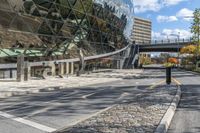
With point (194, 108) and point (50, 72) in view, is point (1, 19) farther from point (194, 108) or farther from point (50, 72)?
point (194, 108)

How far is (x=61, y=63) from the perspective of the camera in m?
50.2

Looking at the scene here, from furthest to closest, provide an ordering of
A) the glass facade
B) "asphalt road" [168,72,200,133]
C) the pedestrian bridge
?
the pedestrian bridge
the glass facade
"asphalt road" [168,72,200,133]

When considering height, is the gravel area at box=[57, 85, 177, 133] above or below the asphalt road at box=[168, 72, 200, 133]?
above

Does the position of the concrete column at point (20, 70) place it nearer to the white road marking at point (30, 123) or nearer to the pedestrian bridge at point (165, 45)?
the white road marking at point (30, 123)

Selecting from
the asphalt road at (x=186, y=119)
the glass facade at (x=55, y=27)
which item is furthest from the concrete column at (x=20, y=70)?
the asphalt road at (x=186, y=119)

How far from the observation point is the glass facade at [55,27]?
39.7 meters

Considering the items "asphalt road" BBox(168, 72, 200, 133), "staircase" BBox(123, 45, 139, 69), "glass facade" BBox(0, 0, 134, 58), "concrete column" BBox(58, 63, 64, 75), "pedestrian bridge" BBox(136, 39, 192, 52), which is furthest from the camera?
"pedestrian bridge" BBox(136, 39, 192, 52)

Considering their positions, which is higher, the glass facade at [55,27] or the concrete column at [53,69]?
the glass facade at [55,27]

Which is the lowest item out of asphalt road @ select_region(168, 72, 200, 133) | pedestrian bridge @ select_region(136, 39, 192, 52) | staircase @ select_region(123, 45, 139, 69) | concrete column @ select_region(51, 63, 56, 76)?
asphalt road @ select_region(168, 72, 200, 133)

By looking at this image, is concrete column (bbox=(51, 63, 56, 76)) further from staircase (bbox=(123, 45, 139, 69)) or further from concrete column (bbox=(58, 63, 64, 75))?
staircase (bbox=(123, 45, 139, 69))

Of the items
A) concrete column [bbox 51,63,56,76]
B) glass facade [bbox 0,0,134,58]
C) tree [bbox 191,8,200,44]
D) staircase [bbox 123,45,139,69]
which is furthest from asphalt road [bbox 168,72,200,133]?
staircase [bbox 123,45,139,69]

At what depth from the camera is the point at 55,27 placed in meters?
48.3

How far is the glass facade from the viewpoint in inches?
1561

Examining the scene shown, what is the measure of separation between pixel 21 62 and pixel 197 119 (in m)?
23.3
